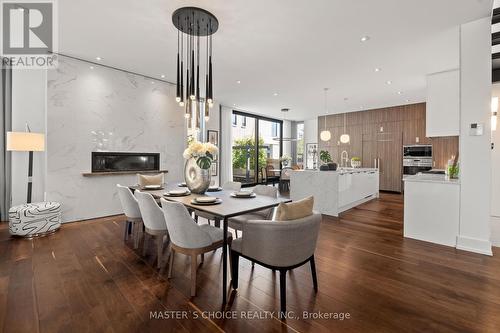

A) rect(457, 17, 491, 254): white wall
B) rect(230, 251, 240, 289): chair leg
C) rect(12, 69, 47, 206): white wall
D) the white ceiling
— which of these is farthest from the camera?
rect(12, 69, 47, 206): white wall

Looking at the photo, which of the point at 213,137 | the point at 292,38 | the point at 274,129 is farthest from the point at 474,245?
the point at 274,129

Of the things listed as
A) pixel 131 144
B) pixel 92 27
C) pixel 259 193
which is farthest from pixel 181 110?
pixel 259 193

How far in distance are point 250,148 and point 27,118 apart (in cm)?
658

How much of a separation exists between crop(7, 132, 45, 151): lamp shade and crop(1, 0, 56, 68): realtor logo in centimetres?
133

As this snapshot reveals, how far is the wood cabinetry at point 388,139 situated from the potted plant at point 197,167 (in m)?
7.02

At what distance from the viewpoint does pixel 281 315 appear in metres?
1.81

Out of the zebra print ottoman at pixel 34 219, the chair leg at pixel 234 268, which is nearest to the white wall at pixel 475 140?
the chair leg at pixel 234 268

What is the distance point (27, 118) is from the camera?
4.27 m

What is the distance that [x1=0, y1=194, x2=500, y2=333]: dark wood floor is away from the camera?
5.63ft

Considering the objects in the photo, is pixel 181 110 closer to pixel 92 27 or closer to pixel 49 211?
pixel 92 27

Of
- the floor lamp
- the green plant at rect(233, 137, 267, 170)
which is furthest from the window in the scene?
the floor lamp

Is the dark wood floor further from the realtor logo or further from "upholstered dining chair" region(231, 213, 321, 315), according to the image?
the realtor logo

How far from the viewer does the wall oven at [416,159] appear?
700 cm

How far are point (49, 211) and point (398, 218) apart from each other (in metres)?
6.31
